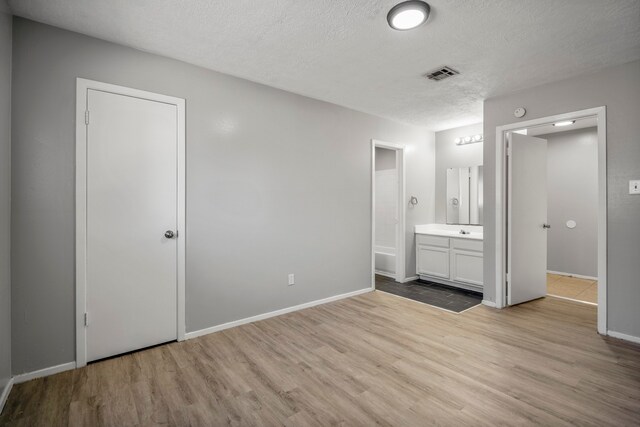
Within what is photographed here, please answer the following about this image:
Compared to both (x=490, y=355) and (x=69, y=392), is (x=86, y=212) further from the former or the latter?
(x=490, y=355)

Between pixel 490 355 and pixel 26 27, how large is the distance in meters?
4.11

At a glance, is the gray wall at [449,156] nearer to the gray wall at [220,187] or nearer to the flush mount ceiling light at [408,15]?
the gray wall at [220,187]

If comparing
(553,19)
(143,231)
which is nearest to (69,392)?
(143,231)

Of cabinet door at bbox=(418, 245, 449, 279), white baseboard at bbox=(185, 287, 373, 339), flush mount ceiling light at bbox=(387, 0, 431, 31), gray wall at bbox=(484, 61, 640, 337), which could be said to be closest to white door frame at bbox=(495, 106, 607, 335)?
gray wall at bbox=(484, 61, 640, 337)

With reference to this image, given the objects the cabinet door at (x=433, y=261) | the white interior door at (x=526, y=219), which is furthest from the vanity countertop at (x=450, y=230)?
the white interior door at (x=526, y=219)

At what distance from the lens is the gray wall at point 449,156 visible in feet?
15.3

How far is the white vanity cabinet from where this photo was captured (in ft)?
13.5

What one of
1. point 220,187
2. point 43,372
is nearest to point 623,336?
point 220,187

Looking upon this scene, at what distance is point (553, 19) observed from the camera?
80.1 inches

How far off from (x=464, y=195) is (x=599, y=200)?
6.49 feet

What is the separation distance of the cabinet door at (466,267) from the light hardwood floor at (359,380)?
1.11 metres

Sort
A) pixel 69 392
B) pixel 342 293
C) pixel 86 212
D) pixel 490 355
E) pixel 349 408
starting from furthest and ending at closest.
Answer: pixel 342 293, pixel 490 355, pixel 86 212, pixel 69 392, pixel 349 408

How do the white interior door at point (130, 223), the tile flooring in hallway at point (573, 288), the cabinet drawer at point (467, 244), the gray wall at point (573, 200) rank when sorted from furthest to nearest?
the gray wall at point (573, 200), the cabinet drawer at point (467, 244), the tile flooring in hallway at point (573, 288), the white interior door at point (130, 223)

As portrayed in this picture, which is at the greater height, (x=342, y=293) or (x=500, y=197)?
(x=500, y=197)
